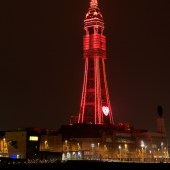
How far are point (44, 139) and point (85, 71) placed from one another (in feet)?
118

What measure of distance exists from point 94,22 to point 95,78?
1844 centimetres

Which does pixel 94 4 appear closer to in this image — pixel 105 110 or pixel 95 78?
pixel 95 78

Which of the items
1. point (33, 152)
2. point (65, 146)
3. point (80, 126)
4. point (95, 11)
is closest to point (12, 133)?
point (33, 152)

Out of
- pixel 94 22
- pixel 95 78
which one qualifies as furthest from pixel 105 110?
pixel 94 22

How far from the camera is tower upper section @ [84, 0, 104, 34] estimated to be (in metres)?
157

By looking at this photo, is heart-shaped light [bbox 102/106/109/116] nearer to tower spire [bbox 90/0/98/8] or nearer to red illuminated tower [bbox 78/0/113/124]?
red illuminated tower [bbox 78/0/113/124]

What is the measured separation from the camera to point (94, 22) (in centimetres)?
15738

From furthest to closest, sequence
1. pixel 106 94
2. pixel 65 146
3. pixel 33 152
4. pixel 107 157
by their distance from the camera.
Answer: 1. pixel 106 94
2. pixel 107 157
3. pixel 65 146
4. pixel 33 152

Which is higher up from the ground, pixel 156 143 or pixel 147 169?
pixel 156 143

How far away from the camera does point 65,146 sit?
131625mm

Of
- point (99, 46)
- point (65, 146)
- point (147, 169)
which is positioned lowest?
point (147, 169)

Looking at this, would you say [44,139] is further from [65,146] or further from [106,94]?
[106,94]

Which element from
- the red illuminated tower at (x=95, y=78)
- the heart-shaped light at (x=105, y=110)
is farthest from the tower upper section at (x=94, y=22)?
the heart-shaped light at (x=105, y=110)

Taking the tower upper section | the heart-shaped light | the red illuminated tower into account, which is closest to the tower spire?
the tower upper section
